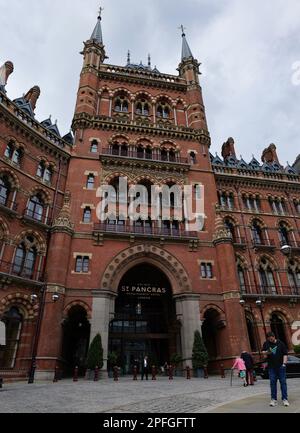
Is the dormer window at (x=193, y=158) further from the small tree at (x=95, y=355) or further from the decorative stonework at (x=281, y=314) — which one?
the small tree at (x=95, y=355)

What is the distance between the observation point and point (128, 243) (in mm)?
26156

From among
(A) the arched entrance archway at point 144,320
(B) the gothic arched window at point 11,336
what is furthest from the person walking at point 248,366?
(B) the gothic arched window at point 11,336

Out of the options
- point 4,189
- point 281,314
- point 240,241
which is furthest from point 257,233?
point 4,189

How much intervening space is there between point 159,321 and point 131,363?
14.7 feet

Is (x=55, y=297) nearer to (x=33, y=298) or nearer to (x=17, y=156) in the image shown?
(x=33, y=298)

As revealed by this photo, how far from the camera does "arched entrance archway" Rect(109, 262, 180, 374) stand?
26.1 metres

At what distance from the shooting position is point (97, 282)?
23969 millimetres

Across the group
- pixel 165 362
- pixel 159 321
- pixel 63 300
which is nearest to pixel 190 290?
pixel 159 321

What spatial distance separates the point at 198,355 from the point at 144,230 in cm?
1138

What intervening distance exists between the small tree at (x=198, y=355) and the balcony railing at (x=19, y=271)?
1328 cm

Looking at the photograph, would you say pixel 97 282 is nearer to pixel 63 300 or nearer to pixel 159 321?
pixel 63 300

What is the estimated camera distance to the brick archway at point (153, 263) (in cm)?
2469

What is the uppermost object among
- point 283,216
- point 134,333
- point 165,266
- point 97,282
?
point 283,216
